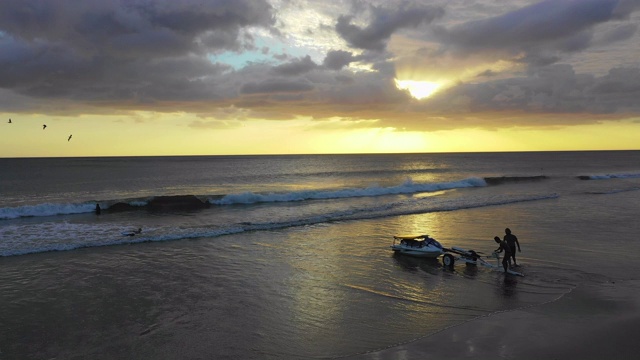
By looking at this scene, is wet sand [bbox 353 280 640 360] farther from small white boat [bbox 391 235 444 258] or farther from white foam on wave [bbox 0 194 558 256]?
white foam on wave [bbox 0 194 558 256]

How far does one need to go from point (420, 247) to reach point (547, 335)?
8.57 metres

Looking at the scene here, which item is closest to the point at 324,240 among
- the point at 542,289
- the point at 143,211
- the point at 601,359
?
the point at 542,289

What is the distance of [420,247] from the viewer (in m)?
19.2

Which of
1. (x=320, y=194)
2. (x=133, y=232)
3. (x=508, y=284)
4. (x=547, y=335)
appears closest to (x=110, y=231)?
(x=133, y=232)

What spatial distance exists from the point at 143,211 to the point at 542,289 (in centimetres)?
3103

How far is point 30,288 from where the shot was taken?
15047 mm

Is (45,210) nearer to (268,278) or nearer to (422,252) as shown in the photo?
(268,278)

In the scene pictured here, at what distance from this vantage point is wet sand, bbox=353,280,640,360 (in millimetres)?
9695

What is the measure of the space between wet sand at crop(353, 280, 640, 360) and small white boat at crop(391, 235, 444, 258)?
6.05 m

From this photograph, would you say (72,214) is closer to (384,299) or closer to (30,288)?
(30,288)

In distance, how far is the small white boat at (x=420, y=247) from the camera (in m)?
19.0

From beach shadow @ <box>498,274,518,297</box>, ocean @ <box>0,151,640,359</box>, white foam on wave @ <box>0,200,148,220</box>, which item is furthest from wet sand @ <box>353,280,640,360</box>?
white foam on wave @ <box>0,200,148,220</box>

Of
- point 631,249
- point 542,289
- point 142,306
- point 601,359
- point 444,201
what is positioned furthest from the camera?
point 444,201

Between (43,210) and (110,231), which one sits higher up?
(43,210)
